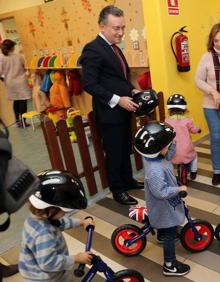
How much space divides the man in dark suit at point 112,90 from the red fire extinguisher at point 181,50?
97 cm

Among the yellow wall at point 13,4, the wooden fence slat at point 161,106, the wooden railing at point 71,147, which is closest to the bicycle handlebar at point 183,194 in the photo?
the wooden railing at point 71,147

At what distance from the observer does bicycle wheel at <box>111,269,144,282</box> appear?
5.63 ft

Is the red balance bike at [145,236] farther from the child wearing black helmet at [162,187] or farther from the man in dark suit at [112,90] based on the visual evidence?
the man in dark suit at [112,90]

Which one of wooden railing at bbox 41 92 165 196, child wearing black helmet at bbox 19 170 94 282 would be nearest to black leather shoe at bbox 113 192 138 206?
wooden railing at bbox 41 92 165 196

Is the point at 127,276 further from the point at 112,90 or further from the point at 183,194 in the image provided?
the point at 112,90

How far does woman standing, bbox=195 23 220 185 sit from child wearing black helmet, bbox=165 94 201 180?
173 mm

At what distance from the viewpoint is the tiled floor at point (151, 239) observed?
6.70 ft

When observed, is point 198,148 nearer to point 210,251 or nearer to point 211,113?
point 211,113

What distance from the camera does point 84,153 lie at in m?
3.04

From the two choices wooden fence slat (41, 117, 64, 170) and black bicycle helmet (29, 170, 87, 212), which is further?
wooden fence slat (41, 117, 64, 170)

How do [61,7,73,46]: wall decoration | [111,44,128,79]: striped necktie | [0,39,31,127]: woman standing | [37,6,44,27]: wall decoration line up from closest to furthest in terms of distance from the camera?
[111,44,128,79]: striped necktie → [61,7,73,46]: wall decoration → [37,6,44,27]: wall decoration → [0,39,31,127]: woman standing

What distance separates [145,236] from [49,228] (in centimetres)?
92

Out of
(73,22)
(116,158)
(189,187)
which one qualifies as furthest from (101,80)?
(73,22)

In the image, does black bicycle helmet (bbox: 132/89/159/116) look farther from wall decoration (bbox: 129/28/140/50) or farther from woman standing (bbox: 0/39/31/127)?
woman standing (bbox: 0/39/31/127)
